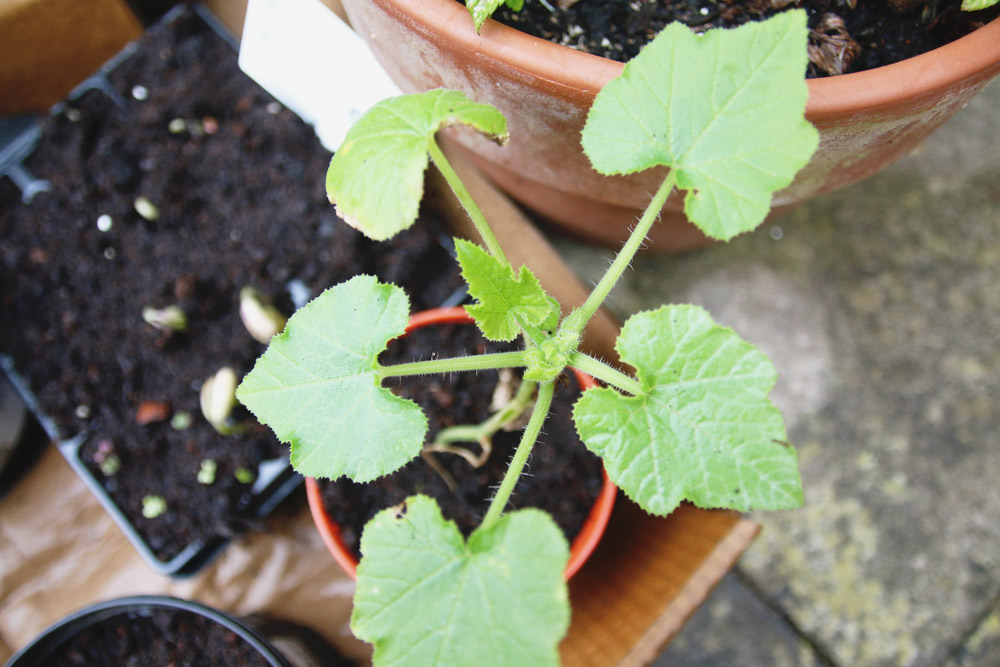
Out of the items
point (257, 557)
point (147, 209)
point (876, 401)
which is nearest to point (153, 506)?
point (257, 557)

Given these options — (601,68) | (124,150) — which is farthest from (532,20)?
(124,150)

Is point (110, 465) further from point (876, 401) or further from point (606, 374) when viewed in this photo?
point (876, 401)

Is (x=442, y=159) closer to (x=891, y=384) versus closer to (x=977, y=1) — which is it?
(x=977, y=1)

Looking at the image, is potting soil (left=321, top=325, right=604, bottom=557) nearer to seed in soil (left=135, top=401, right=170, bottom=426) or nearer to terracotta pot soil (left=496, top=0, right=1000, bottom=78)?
seed in soil (left=135, top=401, right=170, bottom=426)

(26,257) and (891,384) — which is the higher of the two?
(26,257)

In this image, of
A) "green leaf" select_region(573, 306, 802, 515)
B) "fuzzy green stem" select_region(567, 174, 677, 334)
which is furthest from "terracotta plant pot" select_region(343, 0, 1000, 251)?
"green leaf" select_region(573, 306, 802, 515)
